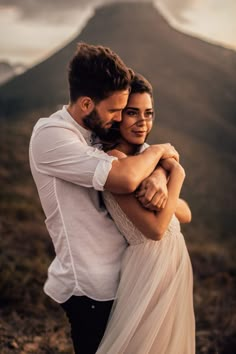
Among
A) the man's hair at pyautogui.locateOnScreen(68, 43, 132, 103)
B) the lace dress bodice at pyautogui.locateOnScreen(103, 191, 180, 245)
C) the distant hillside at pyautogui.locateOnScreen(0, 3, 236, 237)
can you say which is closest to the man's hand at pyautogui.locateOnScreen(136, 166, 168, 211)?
the lace dress bodice at pyautogui.locateOnScreen(103, 191, 180, 245)

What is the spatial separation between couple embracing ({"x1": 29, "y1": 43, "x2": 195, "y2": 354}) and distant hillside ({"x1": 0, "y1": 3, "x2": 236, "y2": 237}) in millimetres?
17617

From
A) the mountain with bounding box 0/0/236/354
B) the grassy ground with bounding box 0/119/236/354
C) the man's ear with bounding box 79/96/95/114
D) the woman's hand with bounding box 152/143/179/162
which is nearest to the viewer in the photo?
the man's ear with bounding box 79/96/95/114

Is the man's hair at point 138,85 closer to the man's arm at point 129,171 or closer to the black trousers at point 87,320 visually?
the man's arm at point 129,171

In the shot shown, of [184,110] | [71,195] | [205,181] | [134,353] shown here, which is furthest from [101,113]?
[184,110]

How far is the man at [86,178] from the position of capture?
1726 mm

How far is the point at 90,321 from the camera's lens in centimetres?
194

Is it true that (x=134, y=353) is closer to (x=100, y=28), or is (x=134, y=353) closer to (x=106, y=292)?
(x=106, y=292)

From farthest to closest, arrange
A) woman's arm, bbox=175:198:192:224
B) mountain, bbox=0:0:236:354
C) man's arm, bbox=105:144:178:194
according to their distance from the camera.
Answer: mountain, bbox=0:0:236:354 < woman's arm, bbox=175:198:192:224 < man's arm, bbox=105:144:178:194

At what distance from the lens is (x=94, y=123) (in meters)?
1.82

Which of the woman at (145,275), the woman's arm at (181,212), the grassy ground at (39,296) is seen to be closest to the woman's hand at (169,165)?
the woman at (145,275)

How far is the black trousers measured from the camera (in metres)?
1.89

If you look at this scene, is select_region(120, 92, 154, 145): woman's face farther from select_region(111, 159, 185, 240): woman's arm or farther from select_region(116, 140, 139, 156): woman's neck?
select_region(111, 159, 185, 240): woman's arm

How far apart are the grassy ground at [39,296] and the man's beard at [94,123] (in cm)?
233

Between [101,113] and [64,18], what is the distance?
2679 cm
